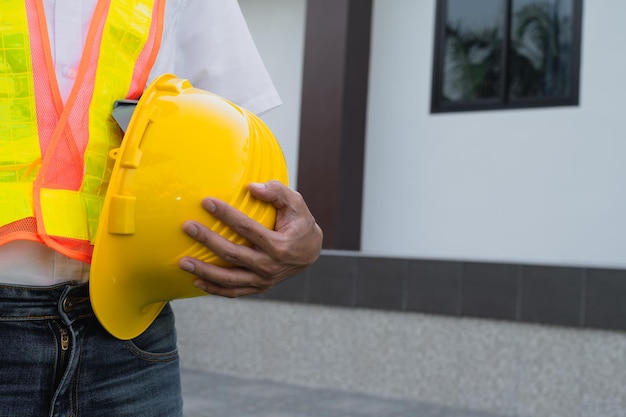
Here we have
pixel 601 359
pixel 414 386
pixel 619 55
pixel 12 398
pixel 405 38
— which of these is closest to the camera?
pixel 12 398

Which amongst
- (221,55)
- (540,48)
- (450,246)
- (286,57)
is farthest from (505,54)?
(221,55)

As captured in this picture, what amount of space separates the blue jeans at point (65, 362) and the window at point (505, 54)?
17.6 ft

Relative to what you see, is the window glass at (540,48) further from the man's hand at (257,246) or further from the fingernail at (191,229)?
the fingernail at (191,229)

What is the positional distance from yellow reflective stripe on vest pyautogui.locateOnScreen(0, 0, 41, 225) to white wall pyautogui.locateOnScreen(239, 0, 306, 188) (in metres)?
6.12

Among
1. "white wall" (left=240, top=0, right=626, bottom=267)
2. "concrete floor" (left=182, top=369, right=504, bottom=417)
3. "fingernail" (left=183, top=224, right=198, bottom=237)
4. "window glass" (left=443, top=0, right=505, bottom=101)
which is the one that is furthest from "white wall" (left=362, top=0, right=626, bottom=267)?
"fingernail" (left=183, top=224, right=198, bottom=237)

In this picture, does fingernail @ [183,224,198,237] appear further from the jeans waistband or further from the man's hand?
the jeans waistband

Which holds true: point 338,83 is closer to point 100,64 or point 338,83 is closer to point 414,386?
point 414,386

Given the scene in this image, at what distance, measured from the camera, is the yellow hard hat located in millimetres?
1129

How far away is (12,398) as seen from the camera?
3.76ft

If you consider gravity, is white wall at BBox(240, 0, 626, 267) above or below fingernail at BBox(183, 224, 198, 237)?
above

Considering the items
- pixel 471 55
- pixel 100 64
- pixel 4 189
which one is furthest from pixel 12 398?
pixel 471 55

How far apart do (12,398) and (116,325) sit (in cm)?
17

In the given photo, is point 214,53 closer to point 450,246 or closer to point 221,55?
point 221,55

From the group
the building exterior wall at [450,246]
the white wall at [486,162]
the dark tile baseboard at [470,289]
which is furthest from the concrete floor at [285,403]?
the white wall at [486,162]
